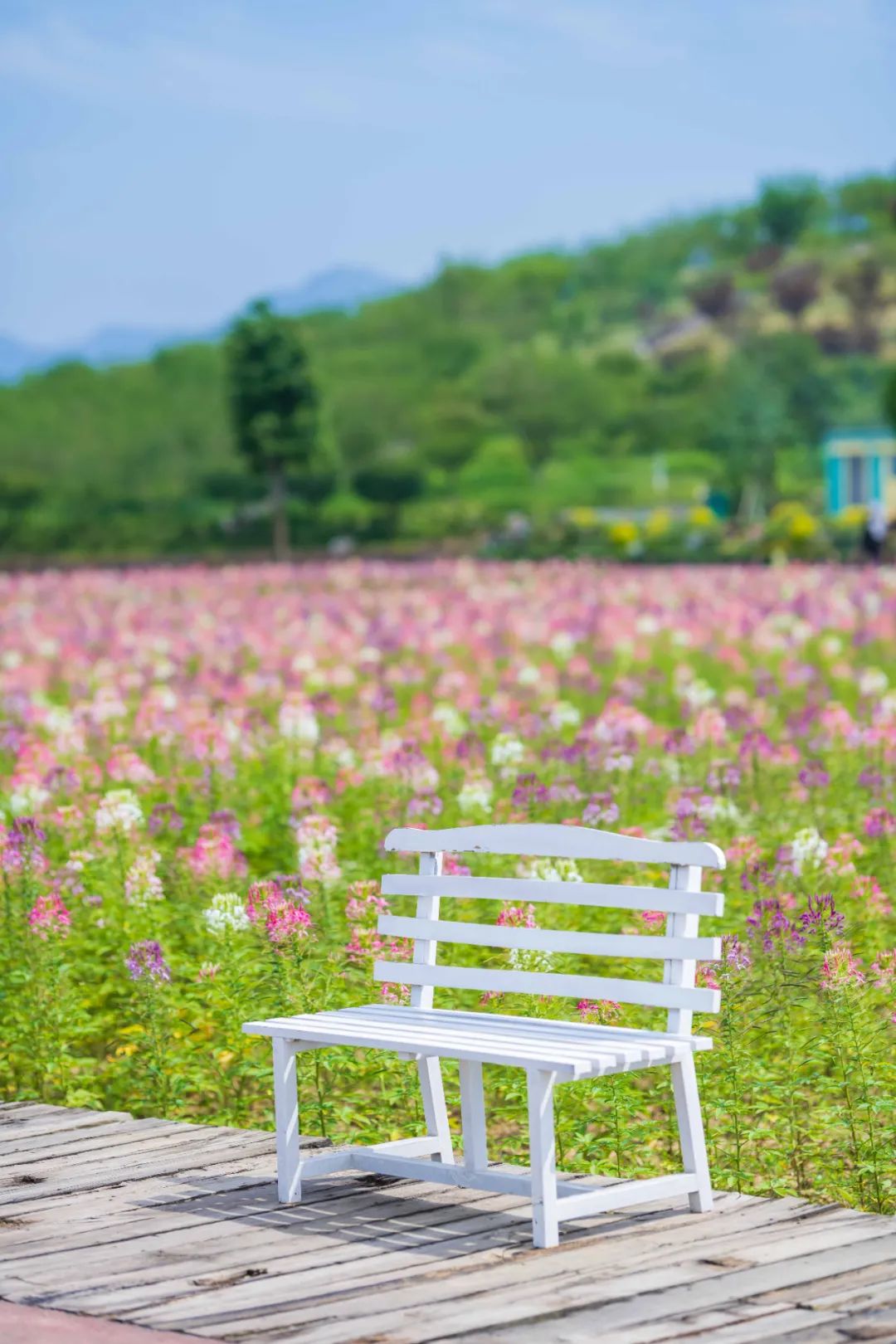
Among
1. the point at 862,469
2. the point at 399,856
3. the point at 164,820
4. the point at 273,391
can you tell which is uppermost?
the point at 273,391

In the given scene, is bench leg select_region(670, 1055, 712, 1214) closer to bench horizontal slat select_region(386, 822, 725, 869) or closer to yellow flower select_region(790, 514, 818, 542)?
bench horizontal slat select_region(386, 822, 725, 869)

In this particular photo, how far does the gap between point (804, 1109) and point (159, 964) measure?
184 centimetres

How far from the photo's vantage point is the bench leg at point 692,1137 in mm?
4582

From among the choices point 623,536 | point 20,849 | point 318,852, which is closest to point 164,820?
point 20,849

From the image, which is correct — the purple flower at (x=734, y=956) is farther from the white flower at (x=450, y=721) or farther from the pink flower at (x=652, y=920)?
the white flower at (x=450, y=721)

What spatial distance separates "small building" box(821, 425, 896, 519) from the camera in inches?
2501

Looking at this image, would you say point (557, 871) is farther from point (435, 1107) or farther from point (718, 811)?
point (718, 811)

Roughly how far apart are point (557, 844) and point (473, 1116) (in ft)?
2.17

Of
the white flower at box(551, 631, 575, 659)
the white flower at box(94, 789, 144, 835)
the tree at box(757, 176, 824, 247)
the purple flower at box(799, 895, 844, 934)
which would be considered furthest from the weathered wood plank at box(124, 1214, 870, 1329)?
the tree at box(757, 176, 824, 247)

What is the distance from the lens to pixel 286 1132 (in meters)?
4.77

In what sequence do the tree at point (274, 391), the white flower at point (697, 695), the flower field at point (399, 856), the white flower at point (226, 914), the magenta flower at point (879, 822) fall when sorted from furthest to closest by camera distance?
the tree at point (274, 391)
the white flower at point (697, 695)
the magenta flower at point (879, 822)
the white flower at point (226, 914)
the flower field at point (399, 856)

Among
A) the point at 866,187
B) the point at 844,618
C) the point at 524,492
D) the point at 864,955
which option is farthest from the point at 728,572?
the point at 866,187

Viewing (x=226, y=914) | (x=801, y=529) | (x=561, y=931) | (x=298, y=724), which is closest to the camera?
(x=561, y=931)

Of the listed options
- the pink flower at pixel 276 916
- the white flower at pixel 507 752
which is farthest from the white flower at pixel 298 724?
the pink flower at pixel 276 916
